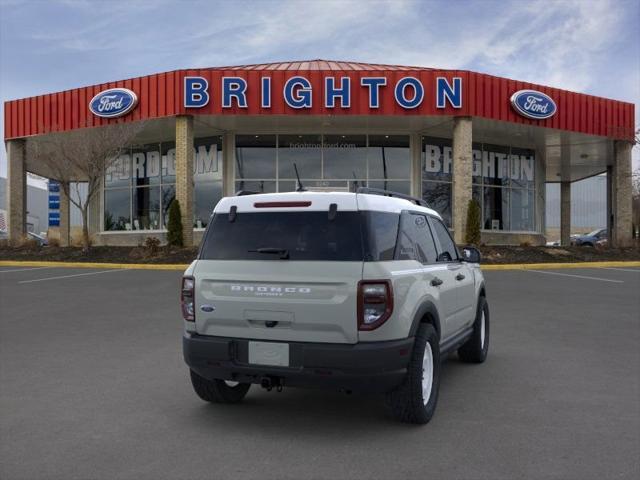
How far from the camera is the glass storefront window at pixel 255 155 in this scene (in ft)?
79.4

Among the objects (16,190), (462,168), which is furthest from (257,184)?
(16,190)

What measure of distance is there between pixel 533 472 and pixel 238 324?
2.19m

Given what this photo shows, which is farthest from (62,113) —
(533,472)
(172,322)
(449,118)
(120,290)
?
(533,472)

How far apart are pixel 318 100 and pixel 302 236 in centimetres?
1693

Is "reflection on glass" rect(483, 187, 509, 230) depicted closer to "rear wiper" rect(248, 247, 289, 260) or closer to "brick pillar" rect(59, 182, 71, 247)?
"brick pillar" rect(59, 182, 71, 247)

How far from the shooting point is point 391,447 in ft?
12.9

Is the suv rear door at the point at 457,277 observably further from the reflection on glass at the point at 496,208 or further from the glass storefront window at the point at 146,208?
the glass storefront window at the point at 146,208

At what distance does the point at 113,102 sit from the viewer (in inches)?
863

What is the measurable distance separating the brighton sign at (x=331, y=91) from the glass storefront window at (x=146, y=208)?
6640 millimetres

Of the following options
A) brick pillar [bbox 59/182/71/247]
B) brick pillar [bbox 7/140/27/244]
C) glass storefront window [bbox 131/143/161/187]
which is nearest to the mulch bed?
brick pillar [bbox 7/140/27/244]

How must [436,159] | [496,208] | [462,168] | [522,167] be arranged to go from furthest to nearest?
1. [522,167]
2. [496,208]
3. [436,159]
4. [462,168]

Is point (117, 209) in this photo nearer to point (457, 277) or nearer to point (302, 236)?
point (457, 277)

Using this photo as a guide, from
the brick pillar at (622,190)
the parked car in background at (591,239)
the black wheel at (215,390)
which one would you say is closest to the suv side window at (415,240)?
the black wheel at (215,390)

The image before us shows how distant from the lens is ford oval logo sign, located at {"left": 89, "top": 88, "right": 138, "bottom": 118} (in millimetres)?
21594
